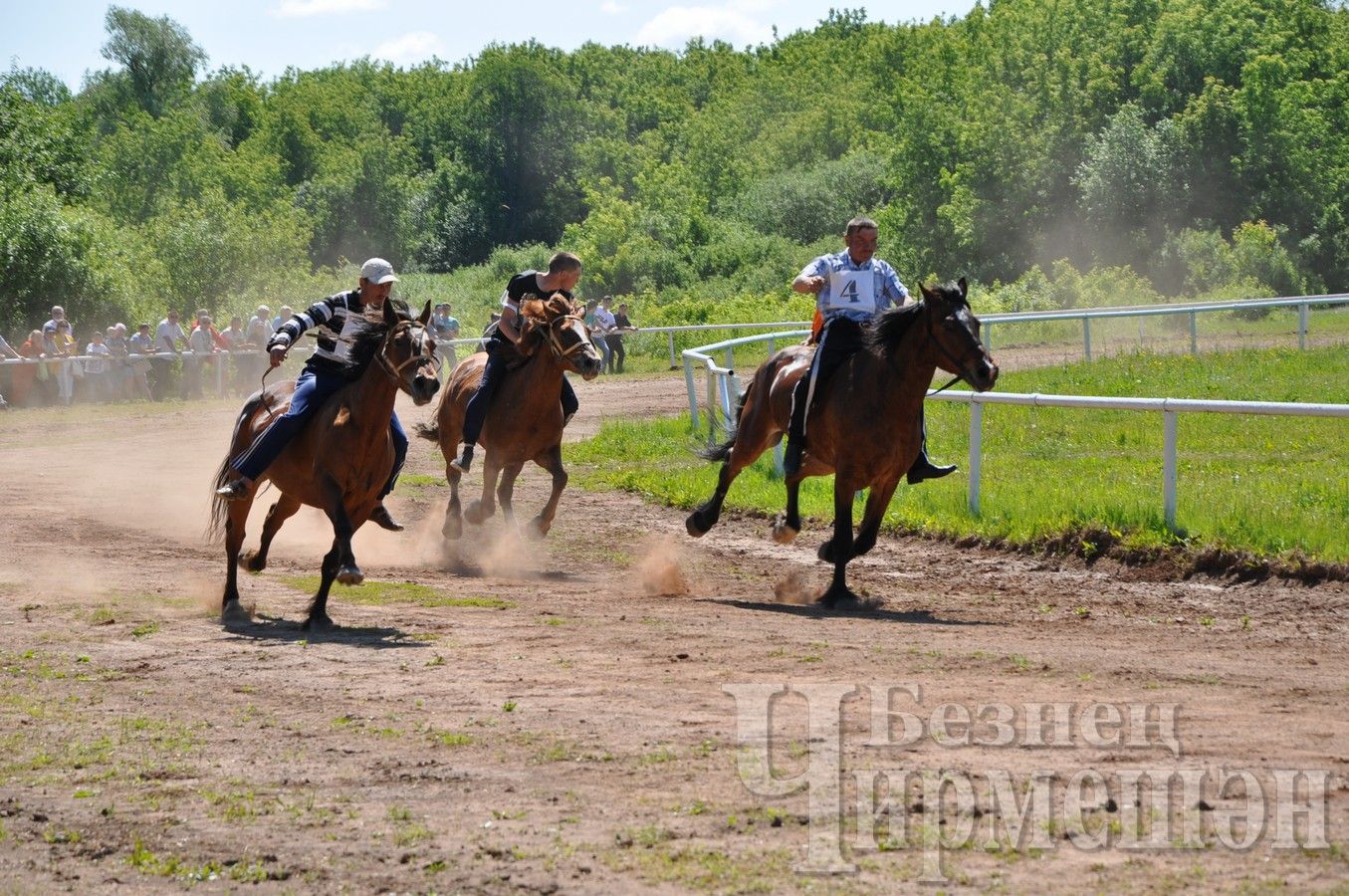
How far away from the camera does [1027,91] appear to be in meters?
56.8

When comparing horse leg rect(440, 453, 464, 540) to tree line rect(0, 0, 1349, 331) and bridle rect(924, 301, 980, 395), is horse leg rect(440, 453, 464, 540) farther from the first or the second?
tree line rect(0, 0, 1349, 331)

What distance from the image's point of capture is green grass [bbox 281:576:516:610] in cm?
1122

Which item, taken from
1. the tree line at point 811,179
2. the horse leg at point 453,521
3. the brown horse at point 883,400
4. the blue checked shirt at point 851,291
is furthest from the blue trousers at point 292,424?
the tree line at point 811,179

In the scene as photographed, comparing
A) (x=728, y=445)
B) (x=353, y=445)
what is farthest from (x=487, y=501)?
(x=353, y=445)

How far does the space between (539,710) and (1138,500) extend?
276 inches

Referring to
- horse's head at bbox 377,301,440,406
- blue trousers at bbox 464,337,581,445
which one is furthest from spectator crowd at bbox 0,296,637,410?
horse's head at bbox 377,301,440,406

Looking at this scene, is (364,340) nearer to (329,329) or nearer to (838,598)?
(329,329)

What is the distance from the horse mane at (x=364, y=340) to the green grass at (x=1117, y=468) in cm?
573

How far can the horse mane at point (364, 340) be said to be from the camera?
10.5 m

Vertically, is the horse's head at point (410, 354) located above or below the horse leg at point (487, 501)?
above

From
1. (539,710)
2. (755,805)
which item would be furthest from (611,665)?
(755,805)

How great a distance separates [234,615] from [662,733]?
15.8 ft

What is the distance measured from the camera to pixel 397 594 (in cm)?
1184

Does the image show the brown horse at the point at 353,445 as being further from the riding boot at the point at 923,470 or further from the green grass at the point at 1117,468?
the green grass at the point at 1117,468
